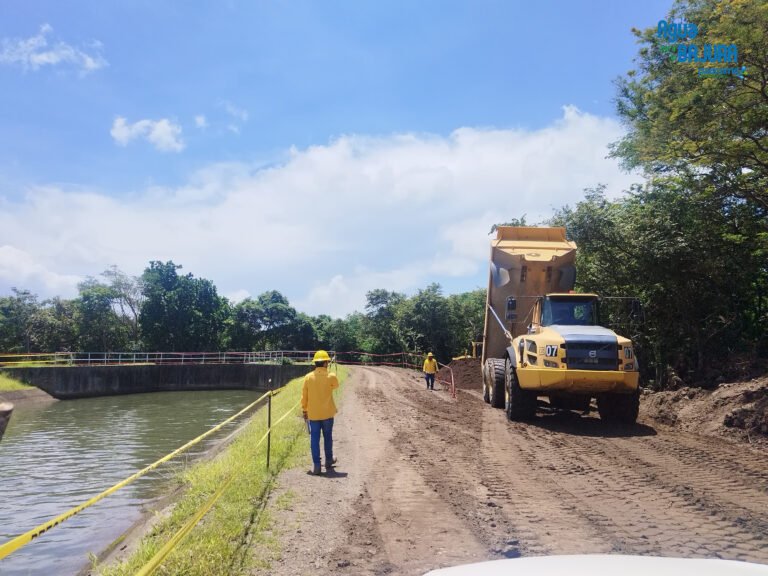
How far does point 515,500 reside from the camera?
612 cm

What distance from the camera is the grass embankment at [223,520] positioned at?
4.32 metres

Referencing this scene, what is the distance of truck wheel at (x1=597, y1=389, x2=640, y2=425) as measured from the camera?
11320 millimetres

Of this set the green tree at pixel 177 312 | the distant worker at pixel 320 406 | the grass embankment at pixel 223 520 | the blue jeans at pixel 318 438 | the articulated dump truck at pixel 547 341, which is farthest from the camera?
the green tree at pixel 177 312

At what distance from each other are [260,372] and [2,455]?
1089 inches

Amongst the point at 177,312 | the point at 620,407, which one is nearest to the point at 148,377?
the point at 177,312

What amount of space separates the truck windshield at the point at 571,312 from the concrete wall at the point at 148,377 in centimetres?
2723

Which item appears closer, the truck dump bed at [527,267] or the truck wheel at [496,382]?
the truck wheel at [496,382]

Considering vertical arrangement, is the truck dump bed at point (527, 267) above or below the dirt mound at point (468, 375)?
above

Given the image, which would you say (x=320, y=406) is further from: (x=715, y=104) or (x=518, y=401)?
(x=715, y=104)

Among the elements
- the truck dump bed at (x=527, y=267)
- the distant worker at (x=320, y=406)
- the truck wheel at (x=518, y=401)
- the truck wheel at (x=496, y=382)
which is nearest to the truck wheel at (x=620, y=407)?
the truck wheel at (x=518, y=401)

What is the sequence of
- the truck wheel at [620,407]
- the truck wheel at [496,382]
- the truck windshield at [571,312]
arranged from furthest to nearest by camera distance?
the truck wheel at [496,382] < the truck windshield at [571,312] < the truck wheel at [620,407]

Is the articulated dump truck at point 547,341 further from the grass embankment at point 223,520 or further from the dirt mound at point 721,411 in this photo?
the grass embankment at point 223,520

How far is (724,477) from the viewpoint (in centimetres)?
702

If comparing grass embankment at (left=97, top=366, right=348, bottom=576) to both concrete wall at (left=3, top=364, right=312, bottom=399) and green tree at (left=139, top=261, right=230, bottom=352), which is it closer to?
concrete wall at (left=3, top=364, right=312, bottom=399)
